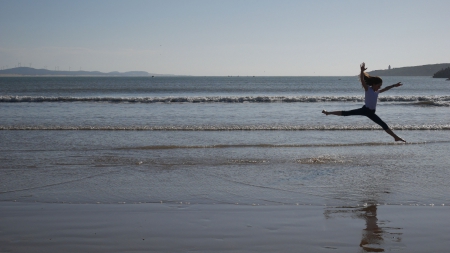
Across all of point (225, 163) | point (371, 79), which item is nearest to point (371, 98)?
point (371, 79)

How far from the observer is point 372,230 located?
542cm

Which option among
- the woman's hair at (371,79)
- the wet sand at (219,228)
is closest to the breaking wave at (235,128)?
the woman's hair at (371,79)

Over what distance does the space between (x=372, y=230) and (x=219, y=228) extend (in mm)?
1857

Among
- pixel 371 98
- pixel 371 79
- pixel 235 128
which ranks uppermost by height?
pixel 371 79

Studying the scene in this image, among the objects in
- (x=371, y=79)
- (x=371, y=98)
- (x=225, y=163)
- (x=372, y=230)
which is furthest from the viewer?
(x=225, y=163)

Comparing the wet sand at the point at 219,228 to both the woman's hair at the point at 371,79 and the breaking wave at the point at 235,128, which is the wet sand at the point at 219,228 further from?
the breaking wave at the point at 235,128

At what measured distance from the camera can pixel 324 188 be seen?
7.62 meters

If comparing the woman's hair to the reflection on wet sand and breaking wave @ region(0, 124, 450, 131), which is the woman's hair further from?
breaking wave @ region(0, 124, 450, 131)

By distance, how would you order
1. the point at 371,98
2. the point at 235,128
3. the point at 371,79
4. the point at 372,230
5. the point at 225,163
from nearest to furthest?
1. the point at 372,230
2. the point at 371,79
3. the point at 371,98
4. the point at 225,163
5. the point at 235,128

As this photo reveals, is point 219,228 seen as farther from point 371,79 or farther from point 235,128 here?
point 235,128

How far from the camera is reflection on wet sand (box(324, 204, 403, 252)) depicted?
4.94 metres

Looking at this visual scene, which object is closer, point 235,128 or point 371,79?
point 371,79

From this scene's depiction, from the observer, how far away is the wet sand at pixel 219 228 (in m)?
4.92

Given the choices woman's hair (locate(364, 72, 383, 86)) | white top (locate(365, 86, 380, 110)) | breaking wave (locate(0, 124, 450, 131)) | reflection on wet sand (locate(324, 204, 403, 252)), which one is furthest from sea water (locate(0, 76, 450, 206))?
woman's hair (locate(364, 72, 383, 86))
